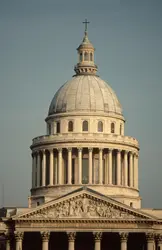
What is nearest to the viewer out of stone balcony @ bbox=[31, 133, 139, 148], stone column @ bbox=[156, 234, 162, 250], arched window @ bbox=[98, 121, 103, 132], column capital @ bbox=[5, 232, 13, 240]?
column capital @ bbox=[5, 232, 13, 240]

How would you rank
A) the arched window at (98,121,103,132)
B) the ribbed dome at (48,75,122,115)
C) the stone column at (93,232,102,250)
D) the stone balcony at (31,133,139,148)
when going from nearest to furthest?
1. the stone column at (93,232,102,250)
2. the stone balcony at (31,133,139,148)
3. the arched window at (98,121,103,132)
4. the ribbed dome at (48,75,122,115)

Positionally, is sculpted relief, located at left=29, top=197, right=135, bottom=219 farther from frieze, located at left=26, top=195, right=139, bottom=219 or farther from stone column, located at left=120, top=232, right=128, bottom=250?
stone column, located at left=120, top=232, right=128, bottom=250

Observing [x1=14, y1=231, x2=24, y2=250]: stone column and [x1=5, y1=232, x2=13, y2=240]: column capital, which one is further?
[x1=5, y1=232, x2=13, y2=240]: column capital

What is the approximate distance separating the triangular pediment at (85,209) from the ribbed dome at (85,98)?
24.0 meters

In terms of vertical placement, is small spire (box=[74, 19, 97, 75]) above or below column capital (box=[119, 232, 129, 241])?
above

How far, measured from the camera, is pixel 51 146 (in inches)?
6393

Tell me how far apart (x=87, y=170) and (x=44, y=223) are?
19929mm

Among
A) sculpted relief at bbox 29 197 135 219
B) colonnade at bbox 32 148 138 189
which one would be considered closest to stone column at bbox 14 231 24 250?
sculpted relief at bbox 29 197 135 219

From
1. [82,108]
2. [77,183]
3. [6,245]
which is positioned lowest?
[6,245]

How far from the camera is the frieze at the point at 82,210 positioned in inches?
5591

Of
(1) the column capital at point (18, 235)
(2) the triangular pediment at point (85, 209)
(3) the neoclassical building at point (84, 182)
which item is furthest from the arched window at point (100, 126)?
(1) the column capital at point (18, 235)

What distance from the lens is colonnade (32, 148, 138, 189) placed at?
15900 cm

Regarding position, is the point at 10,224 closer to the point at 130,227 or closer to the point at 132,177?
the point at 130,227

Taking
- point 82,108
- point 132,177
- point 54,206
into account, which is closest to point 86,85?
point 82,108
